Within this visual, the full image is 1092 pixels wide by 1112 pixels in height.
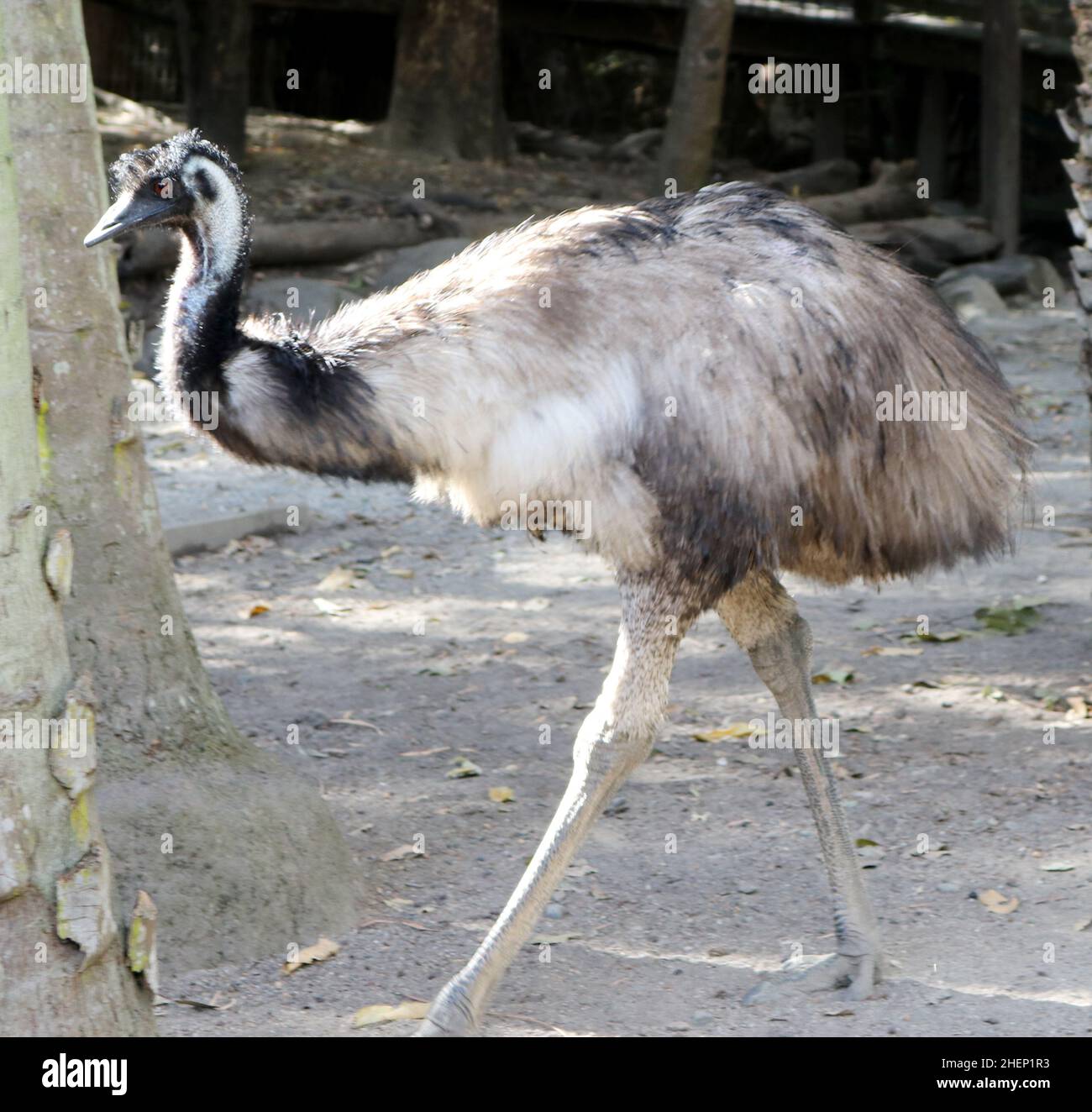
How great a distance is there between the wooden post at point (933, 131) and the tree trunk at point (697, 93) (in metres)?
4.14

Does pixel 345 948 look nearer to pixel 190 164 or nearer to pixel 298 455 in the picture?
pixel 298 455

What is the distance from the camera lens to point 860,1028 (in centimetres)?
351

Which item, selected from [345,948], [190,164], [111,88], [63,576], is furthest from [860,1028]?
[111,88]

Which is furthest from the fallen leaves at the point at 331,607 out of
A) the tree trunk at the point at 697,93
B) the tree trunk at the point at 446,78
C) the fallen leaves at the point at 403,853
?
the tree trunk at the point at 446,78

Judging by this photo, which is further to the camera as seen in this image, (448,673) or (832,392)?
(448,673)

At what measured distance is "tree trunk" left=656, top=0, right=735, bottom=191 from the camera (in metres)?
10.9

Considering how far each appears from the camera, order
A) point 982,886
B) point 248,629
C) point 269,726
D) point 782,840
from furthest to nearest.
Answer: point 248,629, point 269,726, point 782,840, point 982,886

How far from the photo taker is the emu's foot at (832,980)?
144 inches

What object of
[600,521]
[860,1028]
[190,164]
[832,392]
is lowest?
[860,1028]

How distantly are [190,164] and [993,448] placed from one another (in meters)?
1.86

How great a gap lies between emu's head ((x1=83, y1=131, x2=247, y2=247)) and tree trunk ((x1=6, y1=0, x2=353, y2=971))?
1.62 ft

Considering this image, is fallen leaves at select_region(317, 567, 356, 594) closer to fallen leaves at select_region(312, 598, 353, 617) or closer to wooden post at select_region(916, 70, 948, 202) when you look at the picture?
fallen leaves at select_region(312, 598, 353, 617)

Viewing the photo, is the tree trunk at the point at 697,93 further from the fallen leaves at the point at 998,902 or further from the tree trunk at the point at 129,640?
the fallen leaves at the point at 998,902

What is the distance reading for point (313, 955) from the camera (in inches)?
151
